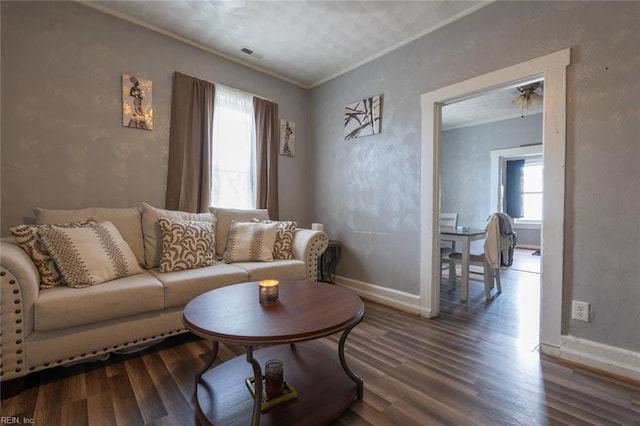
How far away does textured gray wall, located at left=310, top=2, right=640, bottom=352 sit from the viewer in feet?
5.45

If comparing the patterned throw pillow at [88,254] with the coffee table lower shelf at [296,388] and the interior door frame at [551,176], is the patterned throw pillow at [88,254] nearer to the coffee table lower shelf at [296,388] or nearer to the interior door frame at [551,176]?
the coffee table lower shelf at [296,388]

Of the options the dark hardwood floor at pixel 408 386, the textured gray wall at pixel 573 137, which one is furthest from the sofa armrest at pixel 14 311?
the textured gray wall at pixel 573 137

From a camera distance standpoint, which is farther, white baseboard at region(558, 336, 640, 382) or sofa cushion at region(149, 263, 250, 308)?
sofa cushion at region(149, 263, 250, 308)

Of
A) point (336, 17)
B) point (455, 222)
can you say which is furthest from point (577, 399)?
point (336, 17)

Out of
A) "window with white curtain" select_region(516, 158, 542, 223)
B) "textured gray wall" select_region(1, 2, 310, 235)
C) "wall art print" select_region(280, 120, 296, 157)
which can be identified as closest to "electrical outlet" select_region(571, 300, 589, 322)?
"wall art print" select_region(280, 120, 296, 157)

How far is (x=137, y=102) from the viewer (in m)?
2.52

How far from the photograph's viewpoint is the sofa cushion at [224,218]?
106 inches

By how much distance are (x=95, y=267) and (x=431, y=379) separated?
2157 mm

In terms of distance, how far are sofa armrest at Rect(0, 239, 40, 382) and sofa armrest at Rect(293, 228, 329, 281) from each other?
1.81 metres

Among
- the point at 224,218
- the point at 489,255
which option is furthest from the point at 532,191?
the point at 224,218

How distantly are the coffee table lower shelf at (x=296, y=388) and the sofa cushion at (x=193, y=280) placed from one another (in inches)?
21.3

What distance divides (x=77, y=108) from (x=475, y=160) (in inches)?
233

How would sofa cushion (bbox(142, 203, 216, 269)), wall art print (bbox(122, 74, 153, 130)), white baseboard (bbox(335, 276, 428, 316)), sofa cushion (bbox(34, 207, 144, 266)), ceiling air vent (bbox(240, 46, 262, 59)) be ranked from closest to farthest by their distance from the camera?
sofa cushion (bbox(34, 207, 144, 266)) < sofa cushion (bbox(142, 203, 216, 269)) < wall art print (bbox(122, 74, 153, 130)) < white baseboard (bbox(335, 276, 428, 316)) < ceiling air vent (bbox(240, 46, 262, 59))

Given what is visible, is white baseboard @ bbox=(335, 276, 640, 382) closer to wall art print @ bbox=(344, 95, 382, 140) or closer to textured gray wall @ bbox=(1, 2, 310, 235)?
wall art print @ bbox=(344, 95, 382, 140)
